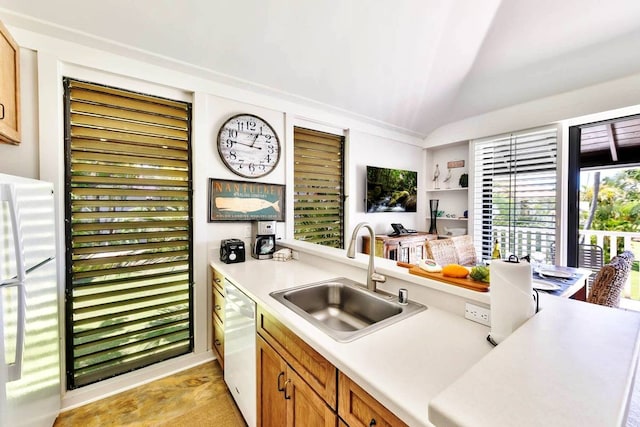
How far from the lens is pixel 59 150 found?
5.65 ft

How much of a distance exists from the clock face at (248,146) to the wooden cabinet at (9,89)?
1.20 meters

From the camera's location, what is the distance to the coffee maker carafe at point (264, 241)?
7.64 feet

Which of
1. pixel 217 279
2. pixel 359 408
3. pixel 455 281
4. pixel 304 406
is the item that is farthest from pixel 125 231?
pixel 455 281

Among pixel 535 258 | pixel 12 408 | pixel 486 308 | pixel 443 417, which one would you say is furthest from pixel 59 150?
pixel 535 258

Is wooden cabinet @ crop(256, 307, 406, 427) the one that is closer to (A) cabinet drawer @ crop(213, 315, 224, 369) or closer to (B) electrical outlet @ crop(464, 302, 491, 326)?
(B) electrical outlet @ crop(464, 302, 491, 326)

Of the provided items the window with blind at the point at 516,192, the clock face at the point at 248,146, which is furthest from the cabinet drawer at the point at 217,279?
the window with blind at the point at 516,192

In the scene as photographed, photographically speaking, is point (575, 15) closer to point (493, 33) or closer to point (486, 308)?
point (493, 33)

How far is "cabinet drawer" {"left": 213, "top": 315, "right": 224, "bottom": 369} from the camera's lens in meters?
2.01

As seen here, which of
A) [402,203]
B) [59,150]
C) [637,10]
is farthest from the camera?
[402,203]

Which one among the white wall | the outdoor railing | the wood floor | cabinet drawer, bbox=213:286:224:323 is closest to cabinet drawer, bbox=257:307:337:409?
cabinet drawer, bbox=213:286:224:323

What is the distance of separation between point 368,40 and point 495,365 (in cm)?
238

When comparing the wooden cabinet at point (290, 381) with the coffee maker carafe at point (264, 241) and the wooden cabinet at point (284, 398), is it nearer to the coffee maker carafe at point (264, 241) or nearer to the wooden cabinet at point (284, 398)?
the wooden cabinet at point (284, 398)

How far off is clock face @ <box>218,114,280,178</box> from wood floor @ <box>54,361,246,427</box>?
5.80ft

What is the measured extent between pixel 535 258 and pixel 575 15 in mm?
1984
